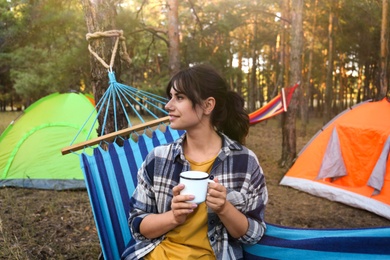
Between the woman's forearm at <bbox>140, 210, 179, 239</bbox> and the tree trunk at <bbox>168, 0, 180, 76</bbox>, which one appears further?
the tree trunk at <bbox>168, 0, 180, 76</bbox>

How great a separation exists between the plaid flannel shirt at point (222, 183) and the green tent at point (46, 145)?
338 centimetres

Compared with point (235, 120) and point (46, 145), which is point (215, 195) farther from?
point (46, 145)

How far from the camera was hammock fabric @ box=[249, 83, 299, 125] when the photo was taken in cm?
567

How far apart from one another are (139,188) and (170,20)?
5708mm

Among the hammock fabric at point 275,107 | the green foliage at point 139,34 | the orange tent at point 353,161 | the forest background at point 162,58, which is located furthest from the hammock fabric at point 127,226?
the green foliage at point 139,34

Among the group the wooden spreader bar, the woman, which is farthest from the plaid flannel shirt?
the wooden spreader bar

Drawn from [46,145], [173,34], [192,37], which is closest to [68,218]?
[46,145]

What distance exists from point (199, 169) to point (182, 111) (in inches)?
9.3

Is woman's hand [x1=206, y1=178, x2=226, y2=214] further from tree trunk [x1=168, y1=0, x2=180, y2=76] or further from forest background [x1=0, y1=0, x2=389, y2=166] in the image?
tree trunk [x1=168, y1=0, x2=180, y2=76]

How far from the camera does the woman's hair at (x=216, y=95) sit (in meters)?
1.43

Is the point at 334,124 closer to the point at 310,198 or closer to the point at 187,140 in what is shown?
the point at 310,198

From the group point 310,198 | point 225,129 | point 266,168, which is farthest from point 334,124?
point 225,129

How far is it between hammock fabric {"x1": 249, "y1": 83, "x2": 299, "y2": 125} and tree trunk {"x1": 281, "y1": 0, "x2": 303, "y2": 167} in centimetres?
48

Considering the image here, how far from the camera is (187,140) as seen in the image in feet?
5.05
